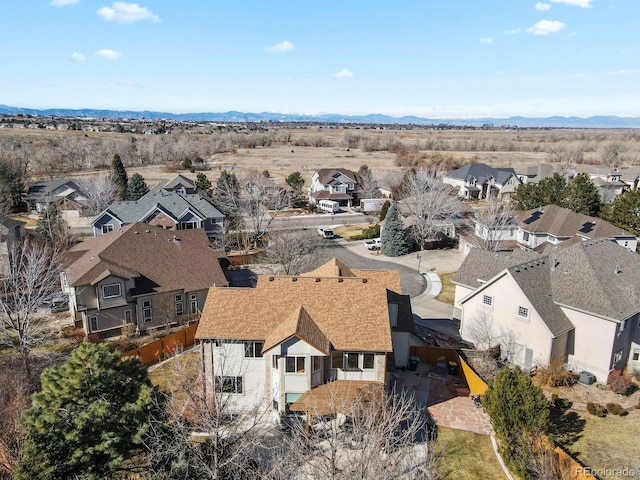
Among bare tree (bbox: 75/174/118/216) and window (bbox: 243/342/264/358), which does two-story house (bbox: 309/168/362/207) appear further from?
window (bbox: 243/342/264/358)

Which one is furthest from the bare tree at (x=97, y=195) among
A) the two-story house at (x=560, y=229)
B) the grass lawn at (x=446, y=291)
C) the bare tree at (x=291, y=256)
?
the two-story house at (x=560, y=229)

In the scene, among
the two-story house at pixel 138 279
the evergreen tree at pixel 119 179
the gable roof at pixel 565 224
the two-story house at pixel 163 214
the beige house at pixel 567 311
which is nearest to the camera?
the beige house at pixel 567 311

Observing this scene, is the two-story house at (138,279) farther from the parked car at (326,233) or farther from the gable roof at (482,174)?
the gable roof at (482,174)

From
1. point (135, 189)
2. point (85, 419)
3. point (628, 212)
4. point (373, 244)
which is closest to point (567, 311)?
point (85, 419)

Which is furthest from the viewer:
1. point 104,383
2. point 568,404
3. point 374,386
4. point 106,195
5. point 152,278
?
point 106,195

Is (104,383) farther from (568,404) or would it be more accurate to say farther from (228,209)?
(228,209)

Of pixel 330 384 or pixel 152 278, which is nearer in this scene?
pixel 330 384

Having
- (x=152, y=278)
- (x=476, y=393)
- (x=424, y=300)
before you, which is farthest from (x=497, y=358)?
(x=152, y=278)
